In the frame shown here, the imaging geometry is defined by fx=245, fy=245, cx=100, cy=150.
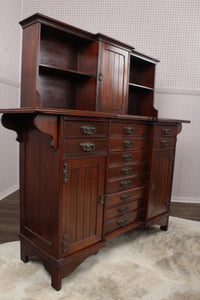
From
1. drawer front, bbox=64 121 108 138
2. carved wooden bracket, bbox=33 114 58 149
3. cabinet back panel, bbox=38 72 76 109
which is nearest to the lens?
carved wooden bracket, bbox=33 114 58 149

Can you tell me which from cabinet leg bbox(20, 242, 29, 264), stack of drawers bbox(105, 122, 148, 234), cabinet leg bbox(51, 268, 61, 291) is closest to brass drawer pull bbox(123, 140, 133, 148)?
stack of drawers bbox(105, 122, 148, 234)

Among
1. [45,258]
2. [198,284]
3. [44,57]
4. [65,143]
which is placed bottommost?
[198,284]

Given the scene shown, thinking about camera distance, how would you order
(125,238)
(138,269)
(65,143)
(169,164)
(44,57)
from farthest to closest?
(169,164) < (125,238) < (44,57) < (138,269) < (65,143)

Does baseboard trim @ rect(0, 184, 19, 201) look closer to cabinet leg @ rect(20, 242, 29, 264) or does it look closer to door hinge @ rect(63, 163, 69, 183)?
cabinet leg @ rect(20, 242, 29, 264)

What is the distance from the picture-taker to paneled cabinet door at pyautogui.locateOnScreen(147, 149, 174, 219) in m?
2.59

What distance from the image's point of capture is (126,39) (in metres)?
3.64

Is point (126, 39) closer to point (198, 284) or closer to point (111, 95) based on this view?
point (111, 95)

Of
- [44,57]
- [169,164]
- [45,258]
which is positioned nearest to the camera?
[45,258]

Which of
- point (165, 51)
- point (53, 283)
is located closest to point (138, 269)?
point (53, 283)

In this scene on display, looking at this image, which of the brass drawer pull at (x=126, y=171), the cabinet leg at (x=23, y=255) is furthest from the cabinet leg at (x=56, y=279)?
the brass drawer pull at (x=126, y=171)

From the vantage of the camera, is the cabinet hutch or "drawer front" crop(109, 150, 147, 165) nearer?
the cabinet hutch

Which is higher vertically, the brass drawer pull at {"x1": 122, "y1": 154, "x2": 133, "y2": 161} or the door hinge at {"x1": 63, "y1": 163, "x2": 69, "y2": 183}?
the brass drawer pull at {"x1": 122, "y1": 154, "x2": 133, "y2": 161}

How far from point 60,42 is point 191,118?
2433 mm

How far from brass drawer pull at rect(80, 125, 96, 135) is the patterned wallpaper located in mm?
2338
